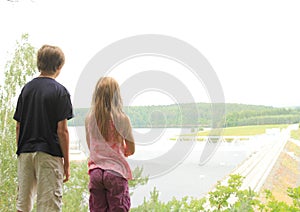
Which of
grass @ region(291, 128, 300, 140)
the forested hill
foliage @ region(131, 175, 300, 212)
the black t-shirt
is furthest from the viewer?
grass @ region(291, 128, 300, 140)

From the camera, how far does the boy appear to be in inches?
45.9

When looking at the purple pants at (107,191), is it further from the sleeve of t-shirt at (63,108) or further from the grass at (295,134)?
the grass at (295,134)

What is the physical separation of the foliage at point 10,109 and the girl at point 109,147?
2.40 feet

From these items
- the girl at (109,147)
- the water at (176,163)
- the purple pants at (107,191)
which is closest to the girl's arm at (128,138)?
the girl at (109,147)

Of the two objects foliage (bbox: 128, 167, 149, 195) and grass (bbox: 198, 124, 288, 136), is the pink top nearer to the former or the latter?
foliage (bbox: 128, 167, 149, 195)

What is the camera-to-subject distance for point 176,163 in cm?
170

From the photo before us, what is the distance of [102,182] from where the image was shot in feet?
4.07

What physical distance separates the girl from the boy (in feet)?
0.39

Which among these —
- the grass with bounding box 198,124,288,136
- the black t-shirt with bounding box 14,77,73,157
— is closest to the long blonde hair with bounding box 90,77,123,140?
the black t-shirt with bounding box 14,77,73,157

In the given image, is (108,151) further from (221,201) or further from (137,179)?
(221,201)

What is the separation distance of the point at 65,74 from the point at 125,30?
0.47 metres

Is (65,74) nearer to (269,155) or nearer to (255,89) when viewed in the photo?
(255,89)

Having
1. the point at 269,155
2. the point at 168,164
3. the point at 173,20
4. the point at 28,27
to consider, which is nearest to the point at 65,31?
the point at 28,27

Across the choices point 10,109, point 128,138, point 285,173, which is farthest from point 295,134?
point 10,109
